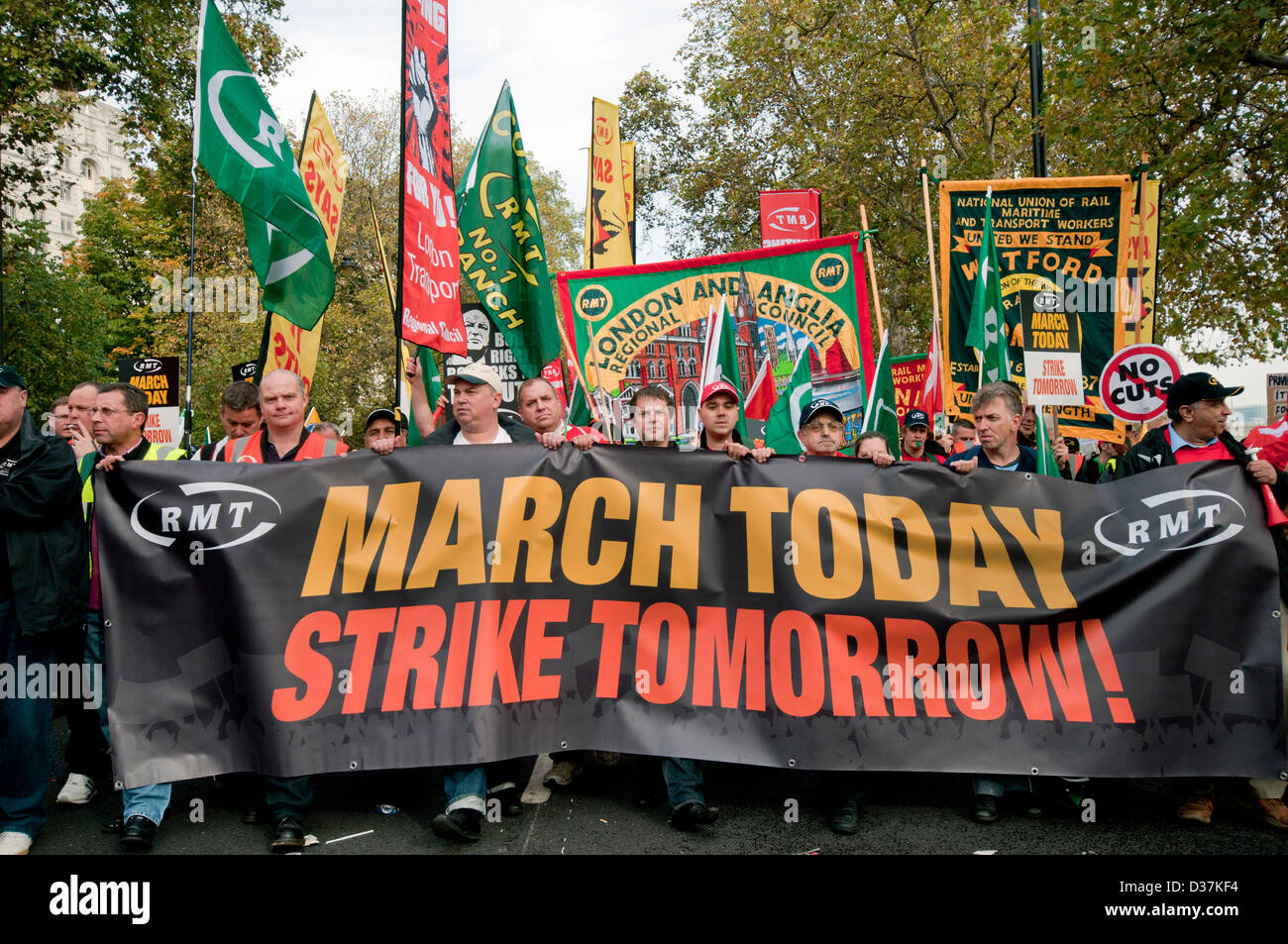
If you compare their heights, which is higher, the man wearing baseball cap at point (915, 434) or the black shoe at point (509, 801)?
the man wearing baseball cap at point (915, 434)

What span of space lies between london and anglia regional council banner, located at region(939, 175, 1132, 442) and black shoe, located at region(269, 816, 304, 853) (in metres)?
6.39

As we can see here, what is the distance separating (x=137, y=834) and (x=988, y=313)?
7.01m

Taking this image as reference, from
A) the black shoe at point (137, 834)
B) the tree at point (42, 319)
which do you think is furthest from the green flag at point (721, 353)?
the tree at point (42, 319)

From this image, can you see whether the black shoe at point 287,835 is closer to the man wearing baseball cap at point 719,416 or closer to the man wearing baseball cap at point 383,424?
the man wearing baseball cap at point 383,424

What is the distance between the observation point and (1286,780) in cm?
419

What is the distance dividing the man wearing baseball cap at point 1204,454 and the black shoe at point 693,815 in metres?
2.14

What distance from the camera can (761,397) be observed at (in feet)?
23.9

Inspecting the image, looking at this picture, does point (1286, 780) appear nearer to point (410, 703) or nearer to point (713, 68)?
point (410, 703)

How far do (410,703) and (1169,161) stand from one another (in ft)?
29.8

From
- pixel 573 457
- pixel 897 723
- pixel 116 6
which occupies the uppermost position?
pixel 116 6

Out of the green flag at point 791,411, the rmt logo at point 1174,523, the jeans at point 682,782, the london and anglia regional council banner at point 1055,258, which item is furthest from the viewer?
the london and anglia regional council banner at point 1055,258

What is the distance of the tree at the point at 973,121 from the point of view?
952 centimetres
